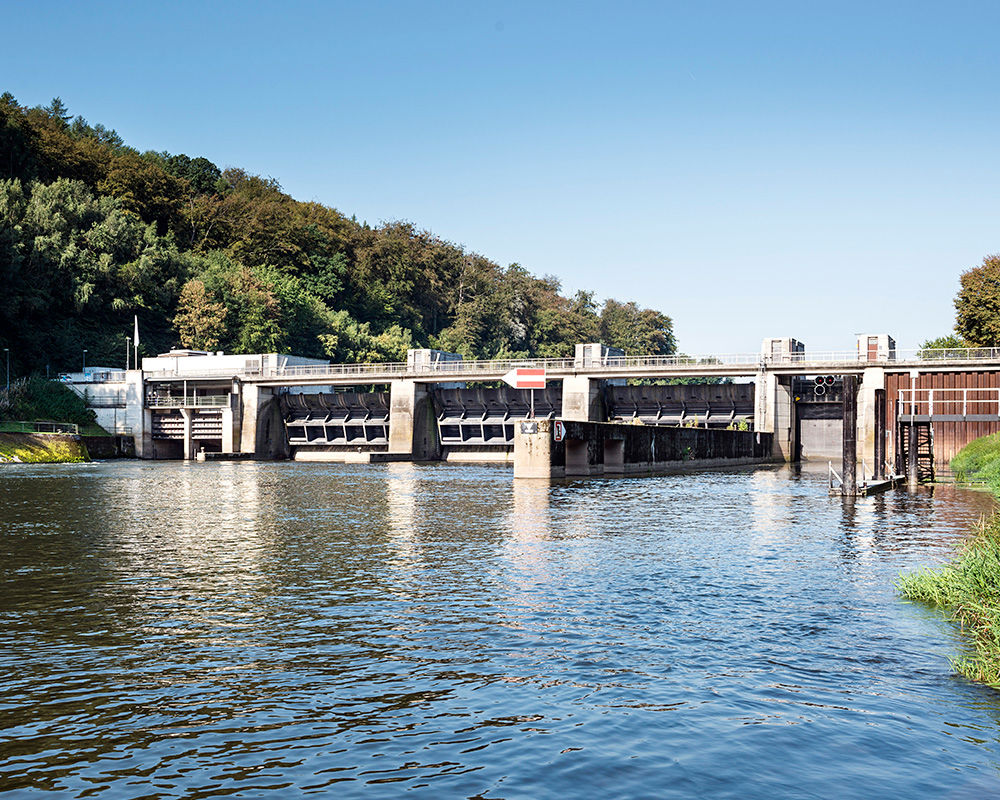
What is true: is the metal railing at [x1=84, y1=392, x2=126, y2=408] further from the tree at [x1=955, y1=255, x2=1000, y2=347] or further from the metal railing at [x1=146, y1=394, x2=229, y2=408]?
the tree at [x1=955, y1=255, x2=1000, y2=347]

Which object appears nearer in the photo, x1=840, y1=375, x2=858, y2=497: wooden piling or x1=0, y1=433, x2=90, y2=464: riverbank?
x1=840, y1=375, x2=858, y2=497: wooden piling

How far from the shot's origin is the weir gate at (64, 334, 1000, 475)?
233 ft

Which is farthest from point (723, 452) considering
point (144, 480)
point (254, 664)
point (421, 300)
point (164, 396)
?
point (421, 300)

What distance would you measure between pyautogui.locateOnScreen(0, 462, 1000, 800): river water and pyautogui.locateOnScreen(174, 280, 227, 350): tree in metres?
83.0

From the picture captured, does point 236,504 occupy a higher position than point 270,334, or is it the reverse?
point 270,334

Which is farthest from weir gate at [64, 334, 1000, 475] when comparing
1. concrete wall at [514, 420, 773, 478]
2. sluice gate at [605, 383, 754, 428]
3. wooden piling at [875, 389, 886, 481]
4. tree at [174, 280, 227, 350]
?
wooden piling at [875, 389, 886, 481]

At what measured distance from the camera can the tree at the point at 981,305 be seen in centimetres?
8550

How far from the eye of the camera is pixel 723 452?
233 ft

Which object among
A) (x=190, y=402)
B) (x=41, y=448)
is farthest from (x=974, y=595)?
(x=190, y=402)

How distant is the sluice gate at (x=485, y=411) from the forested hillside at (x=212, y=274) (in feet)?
104

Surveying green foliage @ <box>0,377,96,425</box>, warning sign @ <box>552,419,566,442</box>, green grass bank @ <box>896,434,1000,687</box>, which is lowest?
green grass bank @ <box>896,434,1000,687</box>

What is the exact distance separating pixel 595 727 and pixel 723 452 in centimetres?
6326

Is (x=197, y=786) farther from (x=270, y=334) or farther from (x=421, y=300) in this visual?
(x=421, y=300)

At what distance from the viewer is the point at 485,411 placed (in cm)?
8625
